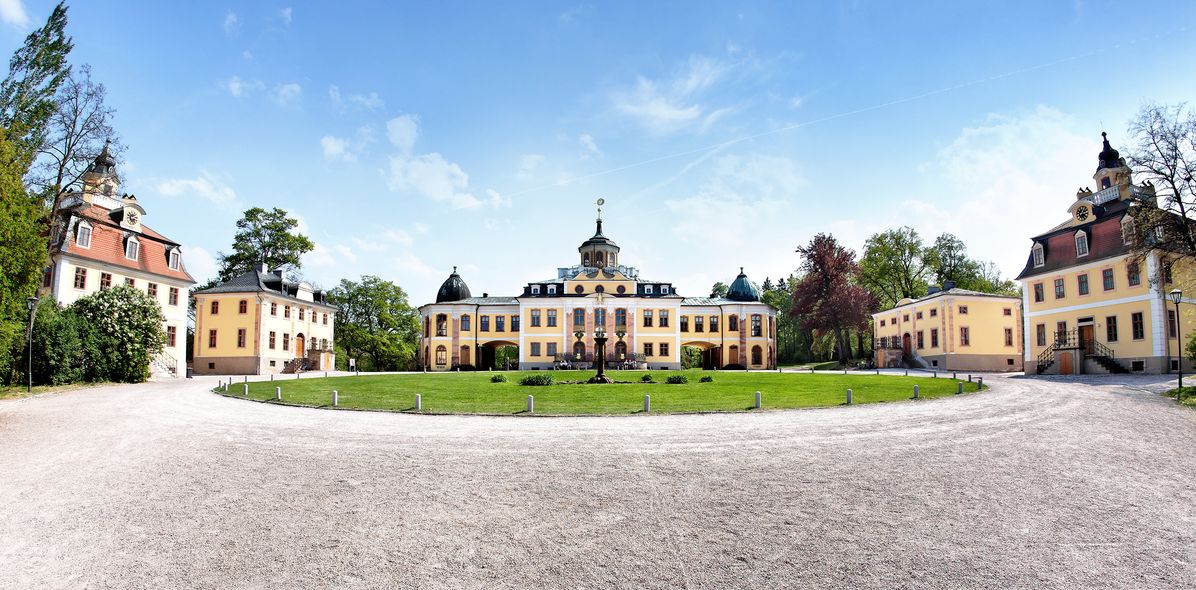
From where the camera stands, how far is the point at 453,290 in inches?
2635

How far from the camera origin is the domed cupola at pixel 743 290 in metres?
67.6

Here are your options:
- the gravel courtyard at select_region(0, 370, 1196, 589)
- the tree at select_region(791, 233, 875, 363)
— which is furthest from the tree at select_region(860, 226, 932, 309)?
the gravel courtyard at select_region(0, 370, 1196, 589)

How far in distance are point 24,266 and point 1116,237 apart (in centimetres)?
4851

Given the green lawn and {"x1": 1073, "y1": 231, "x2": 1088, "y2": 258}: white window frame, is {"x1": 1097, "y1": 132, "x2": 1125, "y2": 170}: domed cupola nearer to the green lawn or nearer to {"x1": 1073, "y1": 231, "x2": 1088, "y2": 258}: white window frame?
{"x1": 1073, "y1": 231, "x2": 1088, "y2": 258}: white window frame

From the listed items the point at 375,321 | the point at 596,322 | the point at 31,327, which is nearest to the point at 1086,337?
the point at 596,322

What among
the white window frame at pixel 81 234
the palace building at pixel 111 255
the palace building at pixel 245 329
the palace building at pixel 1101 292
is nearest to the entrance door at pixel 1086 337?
the palace building at pixel 1101 292

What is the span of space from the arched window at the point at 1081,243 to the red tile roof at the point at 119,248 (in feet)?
185

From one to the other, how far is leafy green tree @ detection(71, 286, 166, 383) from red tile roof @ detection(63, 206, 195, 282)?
11.2 ft

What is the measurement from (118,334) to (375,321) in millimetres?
36277

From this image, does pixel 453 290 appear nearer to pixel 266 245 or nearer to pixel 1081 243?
pixel 266 245

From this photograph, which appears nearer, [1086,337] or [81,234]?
[81,234]

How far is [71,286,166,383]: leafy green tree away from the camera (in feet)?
98.3

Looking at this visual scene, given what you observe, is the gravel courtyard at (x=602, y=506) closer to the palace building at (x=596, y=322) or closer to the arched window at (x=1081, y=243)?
the arched window at (x=1081, y=243)

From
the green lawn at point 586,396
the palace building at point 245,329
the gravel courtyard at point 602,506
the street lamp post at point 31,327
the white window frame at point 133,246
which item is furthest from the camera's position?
the palace building at point 245,329
